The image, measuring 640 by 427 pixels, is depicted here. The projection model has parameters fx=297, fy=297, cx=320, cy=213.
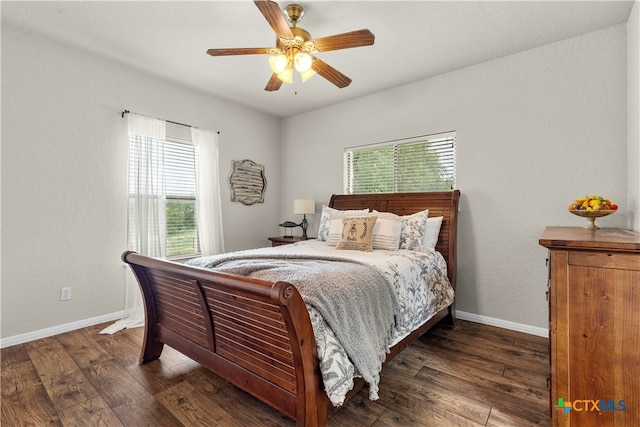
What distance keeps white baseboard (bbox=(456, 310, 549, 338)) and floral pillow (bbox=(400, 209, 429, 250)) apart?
0.96 m

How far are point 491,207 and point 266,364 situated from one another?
2613 millimetres

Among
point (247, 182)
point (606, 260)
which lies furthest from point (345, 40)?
point (247, 182)

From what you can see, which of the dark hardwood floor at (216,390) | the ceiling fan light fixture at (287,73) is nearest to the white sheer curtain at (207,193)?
the dark hardwood floor at (216,390)

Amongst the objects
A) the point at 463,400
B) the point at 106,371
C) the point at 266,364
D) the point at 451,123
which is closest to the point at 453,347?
the point at 463,400

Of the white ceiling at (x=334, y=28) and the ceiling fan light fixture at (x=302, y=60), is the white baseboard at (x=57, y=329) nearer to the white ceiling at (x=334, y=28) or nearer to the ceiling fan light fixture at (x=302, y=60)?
the white ceiling at (x=334, y=28)

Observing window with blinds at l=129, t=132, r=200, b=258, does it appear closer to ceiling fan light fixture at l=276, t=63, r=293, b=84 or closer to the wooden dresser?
ceiling fan light fixture at l=276, t=63, r=293, b=84

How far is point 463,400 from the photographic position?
5.80 feet

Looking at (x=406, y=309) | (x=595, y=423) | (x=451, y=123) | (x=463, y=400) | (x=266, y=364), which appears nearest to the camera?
(x=595, y=423)

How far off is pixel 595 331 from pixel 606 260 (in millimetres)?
321

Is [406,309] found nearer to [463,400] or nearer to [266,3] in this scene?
[463,400]

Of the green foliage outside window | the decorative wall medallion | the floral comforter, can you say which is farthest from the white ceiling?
the floral comforter

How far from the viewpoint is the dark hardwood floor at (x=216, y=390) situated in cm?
161

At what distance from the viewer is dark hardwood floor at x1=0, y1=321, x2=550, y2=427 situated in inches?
63.3

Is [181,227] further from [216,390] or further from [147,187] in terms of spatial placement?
[216,390]
